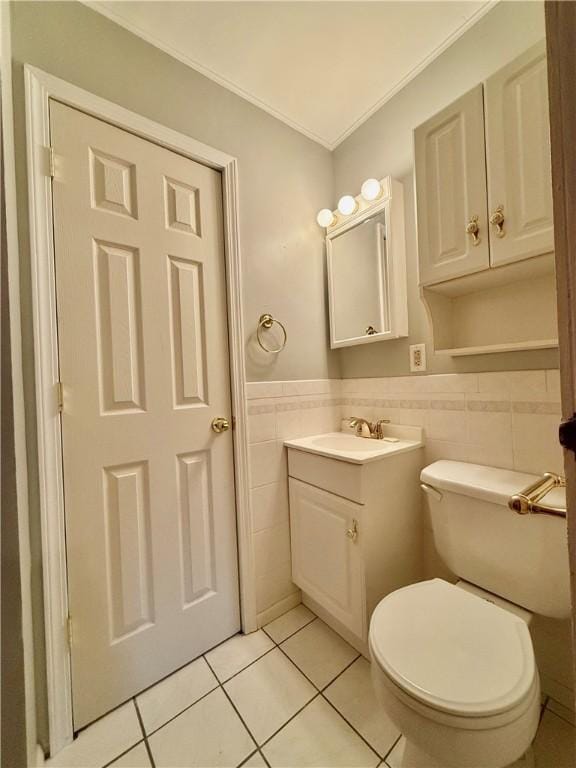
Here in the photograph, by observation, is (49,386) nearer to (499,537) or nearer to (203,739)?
(203,739)

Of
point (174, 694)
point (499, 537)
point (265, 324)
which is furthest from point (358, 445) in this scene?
point (174, 694)

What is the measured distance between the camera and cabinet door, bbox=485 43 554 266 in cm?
85

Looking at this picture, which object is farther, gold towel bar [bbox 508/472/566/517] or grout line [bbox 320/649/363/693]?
grout line [bbox 320/649/363/693]

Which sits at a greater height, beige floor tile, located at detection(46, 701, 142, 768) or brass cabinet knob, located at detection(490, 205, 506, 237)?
brass cabinet knob, located at detection(490, 205, 506, 237)

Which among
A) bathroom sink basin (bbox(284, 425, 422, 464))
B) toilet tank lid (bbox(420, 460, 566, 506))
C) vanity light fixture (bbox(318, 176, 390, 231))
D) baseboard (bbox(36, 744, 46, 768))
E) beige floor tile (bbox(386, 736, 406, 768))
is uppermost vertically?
vanity light fixture (bbox(318, 176, 390, 231))

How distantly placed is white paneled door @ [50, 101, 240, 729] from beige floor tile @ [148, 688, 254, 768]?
19cm

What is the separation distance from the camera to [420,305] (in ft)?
4.39

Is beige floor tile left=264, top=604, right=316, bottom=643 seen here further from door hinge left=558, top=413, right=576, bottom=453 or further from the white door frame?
door hinge left=558, top=413, right=576, bottom=453

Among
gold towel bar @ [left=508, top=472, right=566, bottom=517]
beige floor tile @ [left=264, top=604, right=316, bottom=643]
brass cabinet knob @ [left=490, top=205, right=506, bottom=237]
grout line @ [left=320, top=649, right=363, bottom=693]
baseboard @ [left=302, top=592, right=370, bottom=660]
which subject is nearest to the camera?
gold towel bar @ [left=508, top=472, right=566, bottom=517]

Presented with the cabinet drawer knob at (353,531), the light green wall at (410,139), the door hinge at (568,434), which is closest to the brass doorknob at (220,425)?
the cabinet drawer knob at (353,531)

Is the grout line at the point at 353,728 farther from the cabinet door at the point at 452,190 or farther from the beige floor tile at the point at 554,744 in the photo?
the cabinet door at the point at 452,190

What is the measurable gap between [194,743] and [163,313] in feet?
4.60

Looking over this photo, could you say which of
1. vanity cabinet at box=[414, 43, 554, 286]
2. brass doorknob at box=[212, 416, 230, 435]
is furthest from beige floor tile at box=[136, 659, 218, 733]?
vanity cabinet at box=[414, 43, 554, 286]

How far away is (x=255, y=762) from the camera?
33.9 inches
